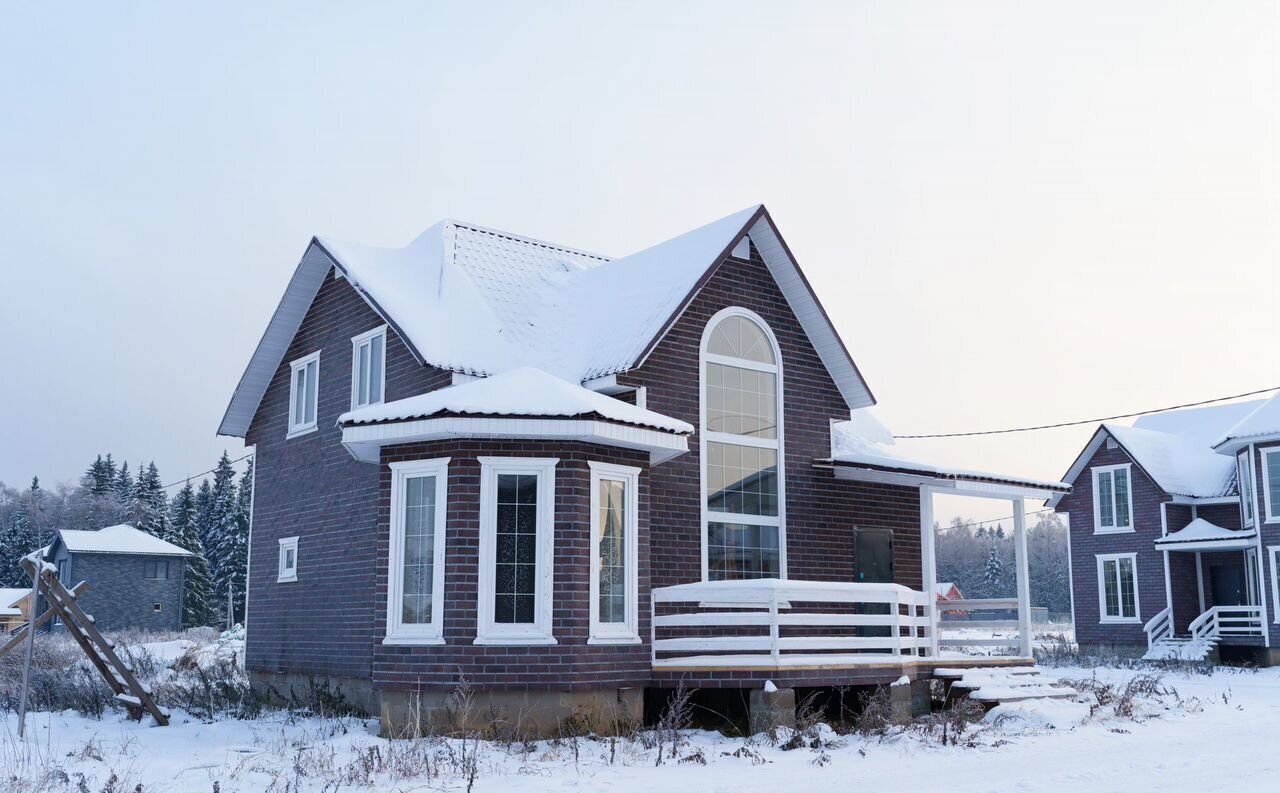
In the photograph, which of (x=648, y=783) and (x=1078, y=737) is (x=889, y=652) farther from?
(x=648, y=783)

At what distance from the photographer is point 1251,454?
1179 inches

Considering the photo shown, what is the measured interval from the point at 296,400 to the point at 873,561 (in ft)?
33.1

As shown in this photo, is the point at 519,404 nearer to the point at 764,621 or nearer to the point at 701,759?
the point at 764,621

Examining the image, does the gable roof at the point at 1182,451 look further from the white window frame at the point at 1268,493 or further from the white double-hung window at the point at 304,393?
the white double-hung window at the point at 304,393

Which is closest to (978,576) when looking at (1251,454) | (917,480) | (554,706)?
(1251,454)

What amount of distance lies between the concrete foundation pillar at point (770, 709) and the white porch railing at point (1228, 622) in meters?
21.4

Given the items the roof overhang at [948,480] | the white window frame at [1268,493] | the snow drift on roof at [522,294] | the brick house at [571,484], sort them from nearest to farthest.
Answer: the brick house at [571,484]
the snow drift on roof at [522,294]
the roof overhang at [948,480]
the white window frame at [1268,493]

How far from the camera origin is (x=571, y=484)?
13727 mm

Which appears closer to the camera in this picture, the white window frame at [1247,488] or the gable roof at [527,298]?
the gable roof at [527,298]

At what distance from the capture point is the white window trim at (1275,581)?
29516 millimetres

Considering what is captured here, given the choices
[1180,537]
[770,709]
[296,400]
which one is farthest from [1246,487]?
[296,400]

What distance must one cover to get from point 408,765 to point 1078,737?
7834 millimetres

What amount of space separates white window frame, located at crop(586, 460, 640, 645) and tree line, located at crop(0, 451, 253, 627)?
36985mm

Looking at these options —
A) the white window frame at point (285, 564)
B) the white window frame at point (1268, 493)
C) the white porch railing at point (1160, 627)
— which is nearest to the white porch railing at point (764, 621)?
the white window frame at point (285, 564)
